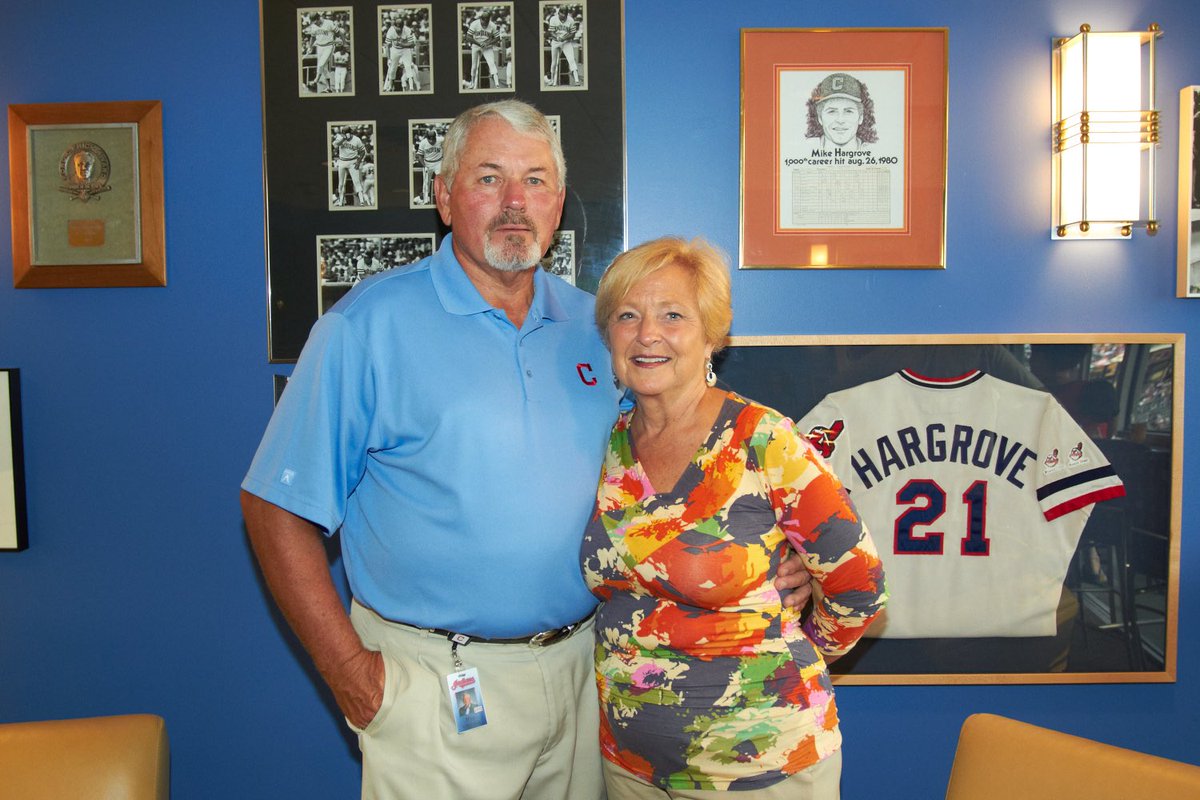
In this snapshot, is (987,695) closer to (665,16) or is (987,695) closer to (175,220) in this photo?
(665,16)

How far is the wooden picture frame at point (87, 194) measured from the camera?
2154mm

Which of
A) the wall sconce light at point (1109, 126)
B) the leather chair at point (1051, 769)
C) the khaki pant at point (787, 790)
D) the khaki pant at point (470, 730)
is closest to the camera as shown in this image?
the leather chair at point (1051, 769)

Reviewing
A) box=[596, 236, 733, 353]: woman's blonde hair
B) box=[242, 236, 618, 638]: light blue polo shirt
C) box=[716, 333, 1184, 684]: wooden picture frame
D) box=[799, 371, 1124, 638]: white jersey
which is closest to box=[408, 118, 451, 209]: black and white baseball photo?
box=[242, 236, 618, 638]: light blue polo shirt

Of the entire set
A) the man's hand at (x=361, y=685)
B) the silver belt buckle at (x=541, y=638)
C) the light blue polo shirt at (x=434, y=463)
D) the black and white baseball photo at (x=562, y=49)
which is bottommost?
the man's hand at (x=361, y=685)

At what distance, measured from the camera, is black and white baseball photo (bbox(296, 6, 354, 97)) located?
2.13 metres

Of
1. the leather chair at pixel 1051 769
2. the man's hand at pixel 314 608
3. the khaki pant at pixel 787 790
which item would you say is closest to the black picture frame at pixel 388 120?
the man's hand at pixel 314 608

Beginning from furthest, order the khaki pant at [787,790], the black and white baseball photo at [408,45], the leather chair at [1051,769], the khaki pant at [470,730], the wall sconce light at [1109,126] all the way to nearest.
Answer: the black and white baseball photo at [408,45]
the wall sconce light at [1109,126]
the khaki pant at [470,730]
the khaki pant at [787,790]
the leather chair at [1051,769]

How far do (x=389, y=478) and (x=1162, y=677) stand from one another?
2.02 metres

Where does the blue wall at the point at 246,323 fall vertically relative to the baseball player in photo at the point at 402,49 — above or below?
below

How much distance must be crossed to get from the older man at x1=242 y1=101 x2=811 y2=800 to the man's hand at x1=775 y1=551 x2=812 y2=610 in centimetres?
38

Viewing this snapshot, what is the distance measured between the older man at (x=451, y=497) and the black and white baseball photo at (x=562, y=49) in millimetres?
512

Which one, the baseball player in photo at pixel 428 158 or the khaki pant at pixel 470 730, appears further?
the baseball player in photo at pixel 428 158

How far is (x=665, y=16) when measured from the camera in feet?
6.93

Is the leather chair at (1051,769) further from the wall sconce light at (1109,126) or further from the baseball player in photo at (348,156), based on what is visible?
the baseball player in photo at (348,156)
